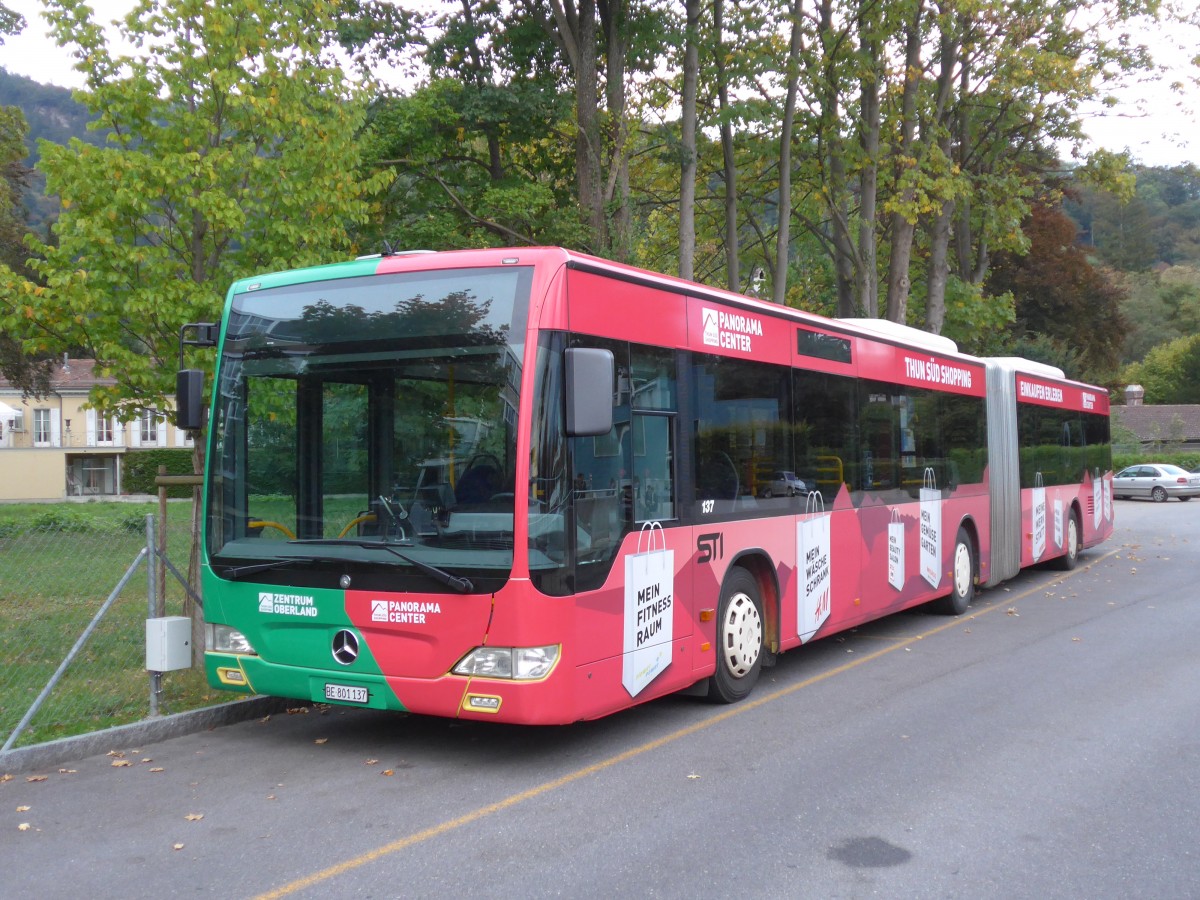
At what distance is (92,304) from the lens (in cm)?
859

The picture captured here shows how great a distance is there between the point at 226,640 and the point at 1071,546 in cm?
1525

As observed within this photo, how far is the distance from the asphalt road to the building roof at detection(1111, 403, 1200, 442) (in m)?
60.3

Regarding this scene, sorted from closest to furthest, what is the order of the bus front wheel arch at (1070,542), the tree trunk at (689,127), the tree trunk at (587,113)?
the tree trunk at (587,113)
the tree trunk at (689,127)
the bus front wheel arch at (1070,542)

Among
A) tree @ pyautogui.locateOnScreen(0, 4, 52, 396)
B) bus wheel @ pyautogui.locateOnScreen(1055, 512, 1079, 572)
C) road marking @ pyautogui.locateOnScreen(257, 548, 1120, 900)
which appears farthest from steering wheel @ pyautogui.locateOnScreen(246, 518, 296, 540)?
tree @ pyautogui.locateOnScreen(0, 4, 52, 396)

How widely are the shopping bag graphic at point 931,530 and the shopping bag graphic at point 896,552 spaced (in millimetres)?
679

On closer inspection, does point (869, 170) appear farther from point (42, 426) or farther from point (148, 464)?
point (42, 426)

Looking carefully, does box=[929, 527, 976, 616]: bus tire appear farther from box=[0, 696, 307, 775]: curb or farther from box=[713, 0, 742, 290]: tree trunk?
box=[0, 696, 307, 775]: curb

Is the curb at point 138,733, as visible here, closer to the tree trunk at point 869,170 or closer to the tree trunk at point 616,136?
the tree trunk at point 616,136

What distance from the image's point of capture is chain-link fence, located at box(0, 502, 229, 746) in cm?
794

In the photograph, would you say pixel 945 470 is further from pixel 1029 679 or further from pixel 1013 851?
pixel 1013 851

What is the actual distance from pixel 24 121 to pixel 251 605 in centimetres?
2139

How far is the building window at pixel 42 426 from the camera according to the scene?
62.4 m

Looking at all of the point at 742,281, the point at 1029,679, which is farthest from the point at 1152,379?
the point at 1029,679

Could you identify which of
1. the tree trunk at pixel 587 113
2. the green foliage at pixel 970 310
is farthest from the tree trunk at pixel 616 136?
the green foliage at pixel 970 310
